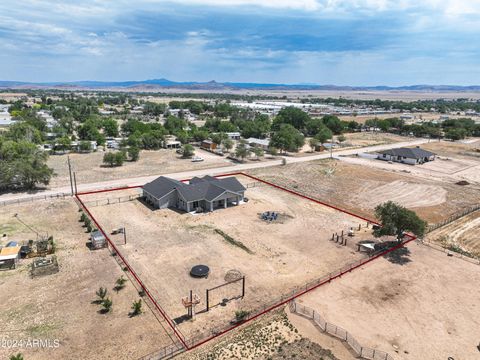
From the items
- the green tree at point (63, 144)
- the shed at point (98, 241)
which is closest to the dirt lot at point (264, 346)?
the shed at point (98, 241)

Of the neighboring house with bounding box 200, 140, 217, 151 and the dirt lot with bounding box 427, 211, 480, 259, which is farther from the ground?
the neighboring house with bounding box 200, 140, 217, 151

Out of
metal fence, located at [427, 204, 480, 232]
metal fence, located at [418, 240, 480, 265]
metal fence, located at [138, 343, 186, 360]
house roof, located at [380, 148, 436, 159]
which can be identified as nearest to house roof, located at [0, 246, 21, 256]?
metal fence, located at [138, 343, 186, 360]

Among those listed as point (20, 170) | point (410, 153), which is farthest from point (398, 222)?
point (20, 170)

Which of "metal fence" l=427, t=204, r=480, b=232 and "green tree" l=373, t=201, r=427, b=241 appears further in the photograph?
"metal fence" l=427, t=204, r=480, b=232

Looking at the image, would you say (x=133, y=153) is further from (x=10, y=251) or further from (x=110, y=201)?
(x=10, y=251)

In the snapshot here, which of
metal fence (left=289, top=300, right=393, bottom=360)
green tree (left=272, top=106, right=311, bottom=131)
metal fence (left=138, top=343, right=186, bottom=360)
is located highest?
green tree (left=272, top=106, right=311, bottom=131)

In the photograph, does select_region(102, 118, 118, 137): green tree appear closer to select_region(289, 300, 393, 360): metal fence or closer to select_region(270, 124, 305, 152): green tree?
select_region(270, 124, 305, 152): green tree
